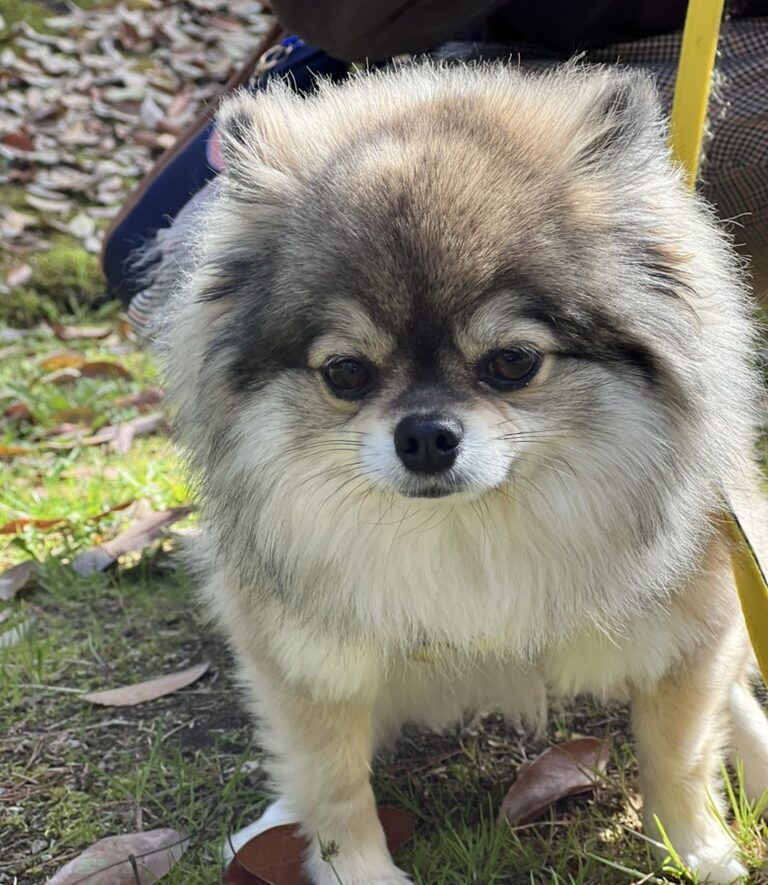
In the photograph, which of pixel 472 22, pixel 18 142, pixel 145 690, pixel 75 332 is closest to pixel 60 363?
pixel 75 332

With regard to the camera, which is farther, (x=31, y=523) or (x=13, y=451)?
(x=13, y=451)

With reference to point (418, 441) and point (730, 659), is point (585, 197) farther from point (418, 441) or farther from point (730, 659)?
point (730, 659)

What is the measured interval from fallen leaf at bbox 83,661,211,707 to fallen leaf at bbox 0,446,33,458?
1.48 m

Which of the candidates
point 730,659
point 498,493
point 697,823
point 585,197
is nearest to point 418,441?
point 498,493

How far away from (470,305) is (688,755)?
0.95 meters

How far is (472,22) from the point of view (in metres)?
2.26

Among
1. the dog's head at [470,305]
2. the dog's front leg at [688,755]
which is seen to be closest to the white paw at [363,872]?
the dog's front leg at [688,755]

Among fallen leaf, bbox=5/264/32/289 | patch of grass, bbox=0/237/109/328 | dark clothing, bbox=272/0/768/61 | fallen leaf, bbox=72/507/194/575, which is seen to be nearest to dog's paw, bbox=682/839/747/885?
fallen leaf, bbox=72/507/194/575

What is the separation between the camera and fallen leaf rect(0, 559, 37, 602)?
2.78m

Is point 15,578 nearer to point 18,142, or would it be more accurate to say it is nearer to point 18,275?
point 18,275

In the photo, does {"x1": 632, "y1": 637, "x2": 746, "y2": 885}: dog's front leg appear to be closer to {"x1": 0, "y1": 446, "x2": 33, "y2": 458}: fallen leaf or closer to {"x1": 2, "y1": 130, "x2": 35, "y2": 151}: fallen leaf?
{"x1": 0, "y1": 446, "x2": 33, "y2": 458}: fallen leaf

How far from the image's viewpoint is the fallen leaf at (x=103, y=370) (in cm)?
429

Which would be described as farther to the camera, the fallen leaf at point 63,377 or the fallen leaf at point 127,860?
the fallen leaf at point 63,377

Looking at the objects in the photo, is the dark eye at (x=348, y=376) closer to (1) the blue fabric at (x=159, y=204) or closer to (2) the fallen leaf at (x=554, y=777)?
(2) the fallen leaf at (x=554, y=777)
